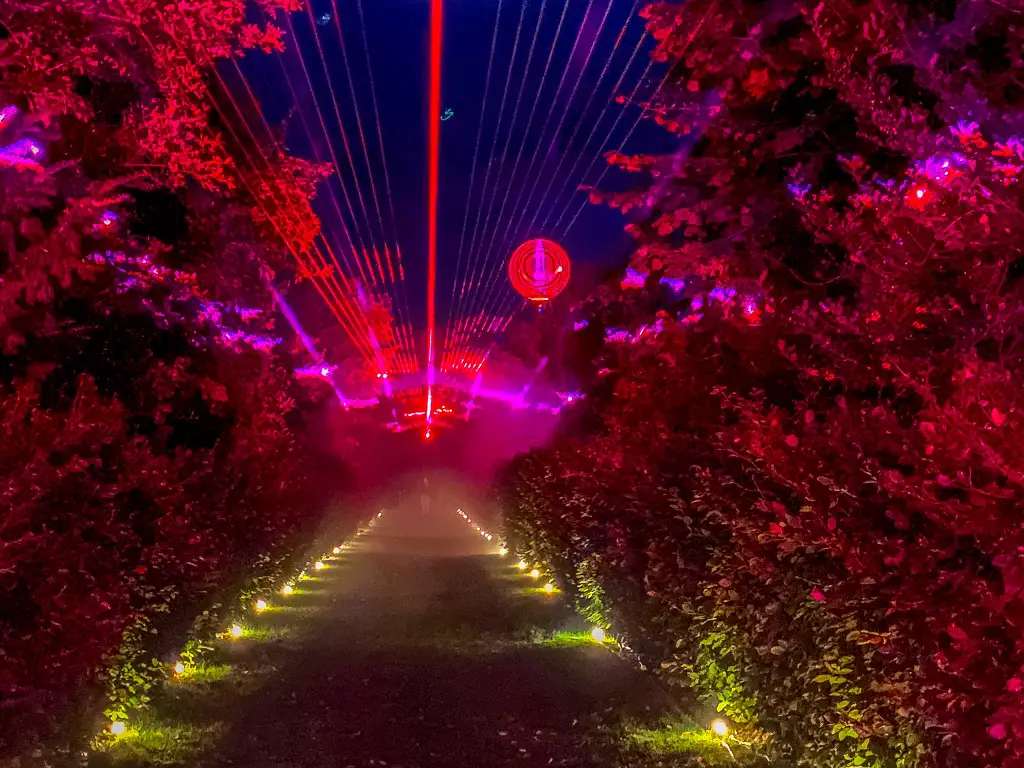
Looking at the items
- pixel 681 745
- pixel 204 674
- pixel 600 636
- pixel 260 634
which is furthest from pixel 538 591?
pixel 681 745

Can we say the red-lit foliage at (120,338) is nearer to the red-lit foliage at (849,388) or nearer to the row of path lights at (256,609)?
the row of path lights at (256,609)

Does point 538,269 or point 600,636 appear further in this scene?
point 600,636

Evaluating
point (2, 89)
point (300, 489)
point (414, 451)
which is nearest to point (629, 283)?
point (300, 489)

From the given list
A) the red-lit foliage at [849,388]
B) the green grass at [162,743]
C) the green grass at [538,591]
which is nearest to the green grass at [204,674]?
the green grass at [162,743]

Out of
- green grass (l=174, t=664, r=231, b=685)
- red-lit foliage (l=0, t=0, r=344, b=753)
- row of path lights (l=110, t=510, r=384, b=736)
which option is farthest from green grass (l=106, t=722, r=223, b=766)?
green grass (l=174, t=664, r=231, b=685)

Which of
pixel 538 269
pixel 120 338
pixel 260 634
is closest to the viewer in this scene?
pixel 120 338

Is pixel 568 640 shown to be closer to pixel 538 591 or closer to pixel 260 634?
pixel 260 634

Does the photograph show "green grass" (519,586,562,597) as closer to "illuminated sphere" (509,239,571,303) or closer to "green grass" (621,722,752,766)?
"illuminated sphere" (509,239,571,303)

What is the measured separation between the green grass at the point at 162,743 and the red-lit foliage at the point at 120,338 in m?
0.97

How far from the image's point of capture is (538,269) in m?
14.9

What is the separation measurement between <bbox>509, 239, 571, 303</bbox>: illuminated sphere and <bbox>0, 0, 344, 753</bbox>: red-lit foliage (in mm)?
2766

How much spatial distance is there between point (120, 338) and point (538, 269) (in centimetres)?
544

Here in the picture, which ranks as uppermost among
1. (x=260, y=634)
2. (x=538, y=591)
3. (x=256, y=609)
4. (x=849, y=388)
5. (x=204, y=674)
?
(x=849, y=388)

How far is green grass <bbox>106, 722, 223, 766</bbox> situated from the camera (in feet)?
28.4
